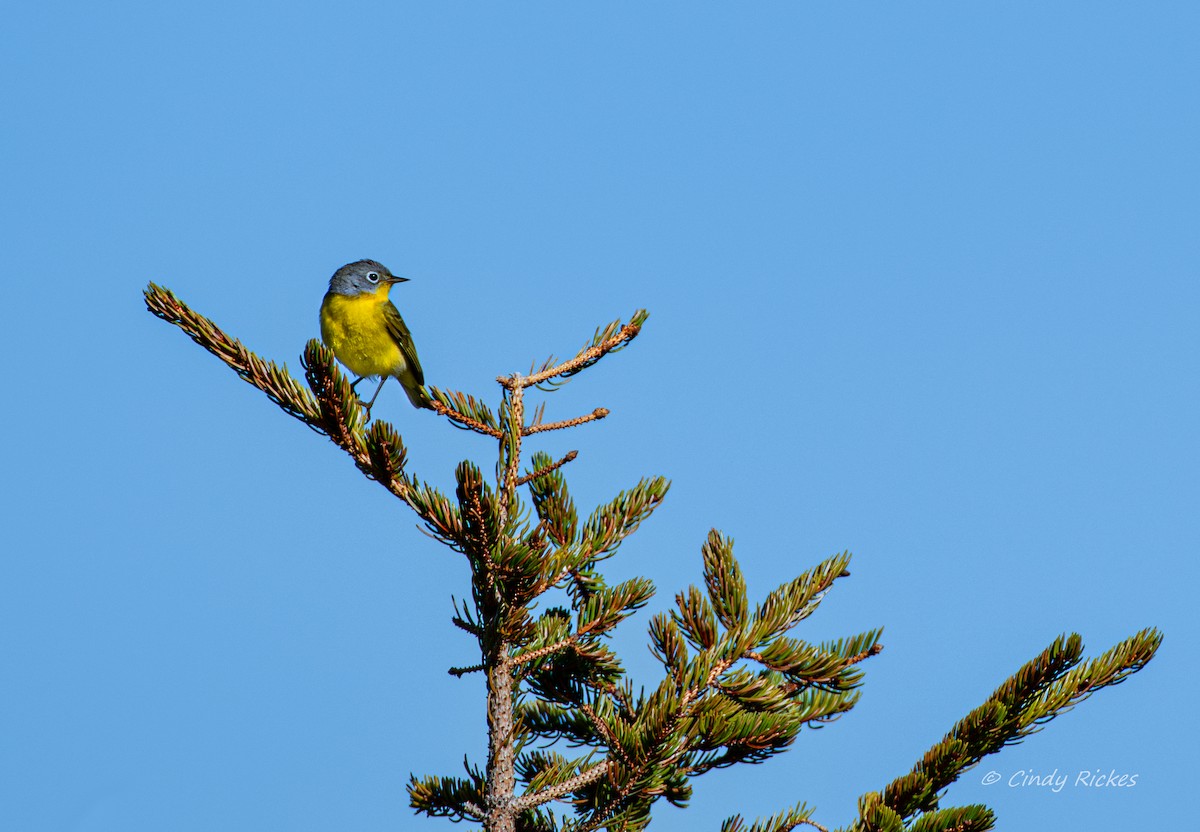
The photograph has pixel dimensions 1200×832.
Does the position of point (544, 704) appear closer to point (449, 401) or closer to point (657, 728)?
point (657, 728)

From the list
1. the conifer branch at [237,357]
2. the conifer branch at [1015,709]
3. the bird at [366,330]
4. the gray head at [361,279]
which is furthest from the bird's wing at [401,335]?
the conifer branch at [1015,709]

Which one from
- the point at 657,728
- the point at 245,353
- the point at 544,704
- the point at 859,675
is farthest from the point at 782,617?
the point at 245,353

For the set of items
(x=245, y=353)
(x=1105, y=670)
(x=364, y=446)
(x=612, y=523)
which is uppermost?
(x=245, y=353)

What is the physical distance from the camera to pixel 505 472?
4.14 metres

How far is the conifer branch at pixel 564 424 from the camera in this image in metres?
4.21

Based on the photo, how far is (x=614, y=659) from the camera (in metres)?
4.33

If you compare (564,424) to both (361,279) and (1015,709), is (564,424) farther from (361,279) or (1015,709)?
(361,279)

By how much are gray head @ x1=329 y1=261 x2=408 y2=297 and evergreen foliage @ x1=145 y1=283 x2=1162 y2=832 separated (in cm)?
543

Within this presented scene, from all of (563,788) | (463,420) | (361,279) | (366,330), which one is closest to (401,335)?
(366,330)

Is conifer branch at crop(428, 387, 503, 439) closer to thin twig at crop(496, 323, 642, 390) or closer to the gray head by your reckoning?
thin twig at crop(496, 323, 642, 390)

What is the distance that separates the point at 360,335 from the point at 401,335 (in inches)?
16.9

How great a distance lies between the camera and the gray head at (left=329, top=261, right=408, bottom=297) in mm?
9562

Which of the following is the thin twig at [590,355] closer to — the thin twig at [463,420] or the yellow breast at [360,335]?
the thin twig at [463,420]

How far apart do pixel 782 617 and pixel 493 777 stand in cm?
123
